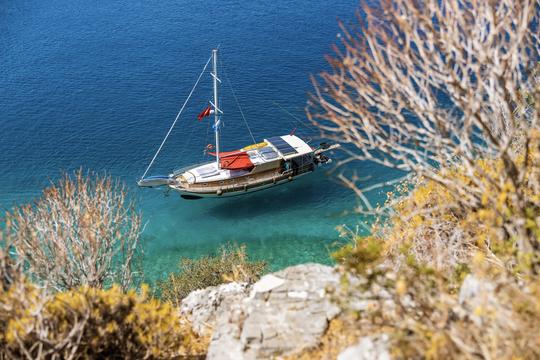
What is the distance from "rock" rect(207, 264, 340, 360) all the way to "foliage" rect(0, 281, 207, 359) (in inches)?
58.1

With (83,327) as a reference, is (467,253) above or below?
below

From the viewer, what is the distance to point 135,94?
5850 cm

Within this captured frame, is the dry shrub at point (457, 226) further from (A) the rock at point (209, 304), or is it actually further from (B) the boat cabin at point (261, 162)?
(B) the boat cabin at point (261, 162)

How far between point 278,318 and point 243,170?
29.0 meters

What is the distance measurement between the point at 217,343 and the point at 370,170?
33.0 meters

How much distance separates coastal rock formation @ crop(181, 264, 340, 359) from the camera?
1410 cm

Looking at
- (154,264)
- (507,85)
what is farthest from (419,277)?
(154,264)

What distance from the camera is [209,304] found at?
20438mm

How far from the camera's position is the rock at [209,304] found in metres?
19.4

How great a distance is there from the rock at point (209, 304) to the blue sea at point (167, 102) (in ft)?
48.2

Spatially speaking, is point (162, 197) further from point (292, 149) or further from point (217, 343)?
point (217, 343)

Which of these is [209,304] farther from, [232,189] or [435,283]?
[232,189]

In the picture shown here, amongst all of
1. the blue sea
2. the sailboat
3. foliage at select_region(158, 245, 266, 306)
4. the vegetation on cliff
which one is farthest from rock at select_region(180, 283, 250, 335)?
the sailboat

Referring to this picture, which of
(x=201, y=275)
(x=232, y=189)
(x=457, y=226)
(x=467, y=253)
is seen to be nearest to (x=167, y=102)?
(x=232, y=189)
